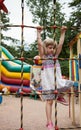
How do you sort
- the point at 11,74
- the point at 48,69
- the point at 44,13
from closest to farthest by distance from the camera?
the point at 48,69
the point at 11,74
the point at 44,13

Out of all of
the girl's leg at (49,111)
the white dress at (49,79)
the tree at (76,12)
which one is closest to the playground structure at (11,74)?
the tree at (76,12)

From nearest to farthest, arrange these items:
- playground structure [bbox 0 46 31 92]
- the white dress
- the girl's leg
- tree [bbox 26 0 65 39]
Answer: the girl's leg
the white dress
playground structure [bbox 0 46 31 92]
tree [bbox 26 0 65 39]

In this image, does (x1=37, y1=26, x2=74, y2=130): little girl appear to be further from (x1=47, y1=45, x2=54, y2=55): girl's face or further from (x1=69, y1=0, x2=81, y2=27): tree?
(x1=69, y1=0, x2=81, y2=27): tree

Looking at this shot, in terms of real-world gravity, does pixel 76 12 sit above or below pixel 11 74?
above

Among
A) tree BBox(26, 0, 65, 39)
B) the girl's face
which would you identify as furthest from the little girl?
tree BBox(26, 0, 65, 39)

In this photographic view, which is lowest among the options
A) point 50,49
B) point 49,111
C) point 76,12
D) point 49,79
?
point 49,111

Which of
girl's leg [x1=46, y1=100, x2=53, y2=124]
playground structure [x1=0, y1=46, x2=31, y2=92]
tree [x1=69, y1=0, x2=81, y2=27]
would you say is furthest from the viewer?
tree [x1=69, y1=0, x2=81, y2=27]

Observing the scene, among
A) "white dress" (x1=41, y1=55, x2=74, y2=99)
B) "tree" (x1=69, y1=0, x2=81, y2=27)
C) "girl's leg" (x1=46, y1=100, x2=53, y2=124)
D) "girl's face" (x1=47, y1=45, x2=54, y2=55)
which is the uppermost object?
"tree" (x1=69, y1=0, x2=81, y2=27)

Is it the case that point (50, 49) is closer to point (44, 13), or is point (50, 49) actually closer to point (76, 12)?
point (76, 12)

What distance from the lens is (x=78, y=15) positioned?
12.2 meters

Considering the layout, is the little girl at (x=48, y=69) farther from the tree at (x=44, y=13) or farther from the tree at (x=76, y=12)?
the tree at (x=44, y=13)

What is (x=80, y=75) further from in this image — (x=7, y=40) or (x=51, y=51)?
(x=7, y=40)

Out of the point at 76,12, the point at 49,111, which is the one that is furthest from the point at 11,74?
the point at 49,111

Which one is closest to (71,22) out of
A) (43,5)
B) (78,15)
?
(78,15)
